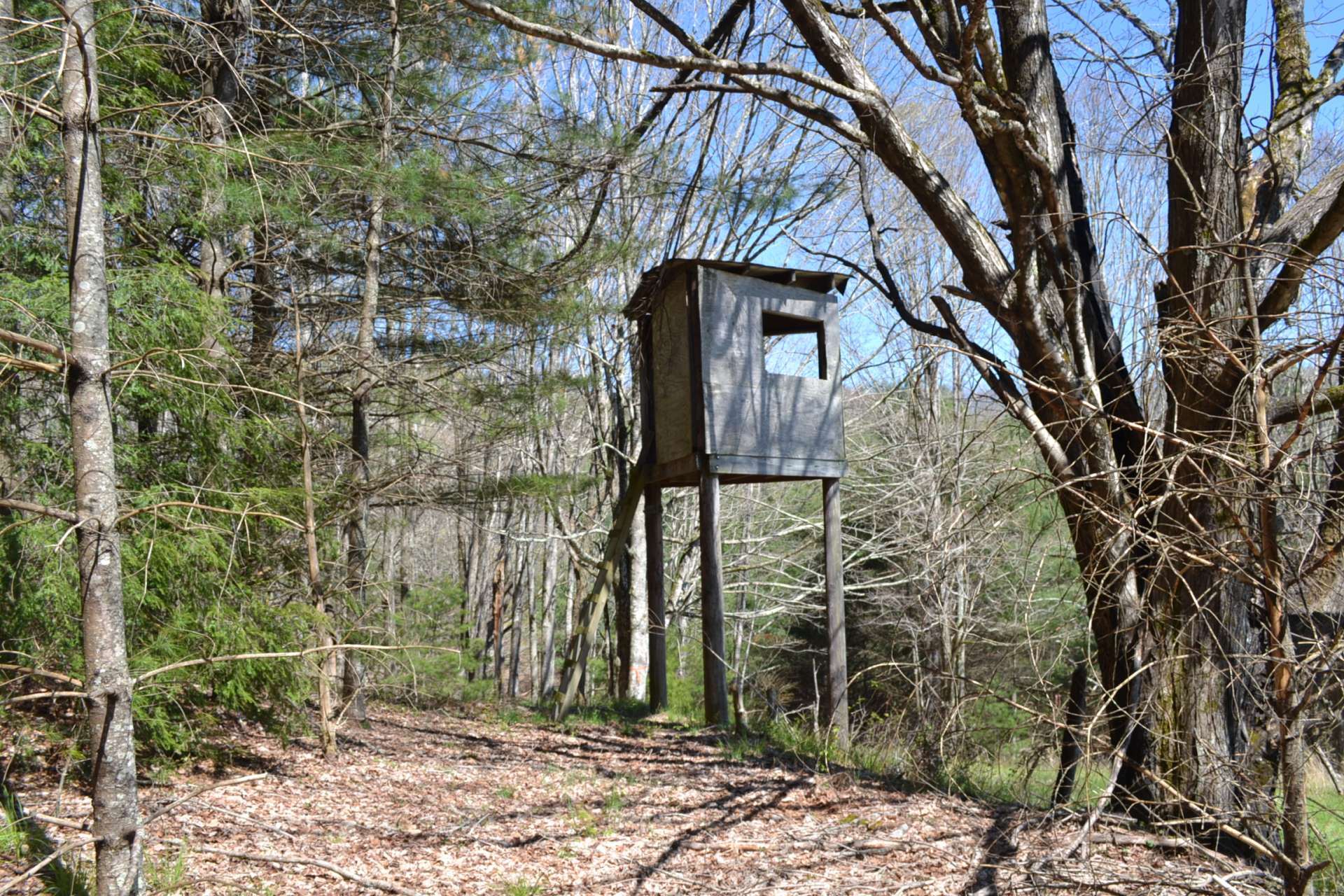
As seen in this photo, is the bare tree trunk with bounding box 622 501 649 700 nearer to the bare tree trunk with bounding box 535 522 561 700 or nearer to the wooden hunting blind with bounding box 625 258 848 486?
the bare tree trunk with bounding box 535 522 561 700

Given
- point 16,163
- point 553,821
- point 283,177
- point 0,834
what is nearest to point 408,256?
point 283,177

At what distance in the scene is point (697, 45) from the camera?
15.9ft

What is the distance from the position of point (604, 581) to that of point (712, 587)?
1267mm

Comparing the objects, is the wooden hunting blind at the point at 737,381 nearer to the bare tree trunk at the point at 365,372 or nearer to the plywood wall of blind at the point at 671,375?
the plywood wall of blind at the point at 671,375

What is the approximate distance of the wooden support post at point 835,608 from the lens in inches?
297

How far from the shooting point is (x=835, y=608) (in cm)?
812

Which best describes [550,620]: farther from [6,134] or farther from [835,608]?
[6,134]

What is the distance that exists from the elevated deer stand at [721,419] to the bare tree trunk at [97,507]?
17.9ft

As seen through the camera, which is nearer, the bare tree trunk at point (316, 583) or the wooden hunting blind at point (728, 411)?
the bare tree trunk at point (316, 583)

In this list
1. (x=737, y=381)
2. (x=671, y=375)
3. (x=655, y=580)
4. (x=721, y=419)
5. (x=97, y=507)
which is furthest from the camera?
(x=655, y=580)

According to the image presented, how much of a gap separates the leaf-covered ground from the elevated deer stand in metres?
1.72

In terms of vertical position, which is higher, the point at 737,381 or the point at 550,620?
the point at 737,381

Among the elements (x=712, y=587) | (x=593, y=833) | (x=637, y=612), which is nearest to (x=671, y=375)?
(x=712, y=587)

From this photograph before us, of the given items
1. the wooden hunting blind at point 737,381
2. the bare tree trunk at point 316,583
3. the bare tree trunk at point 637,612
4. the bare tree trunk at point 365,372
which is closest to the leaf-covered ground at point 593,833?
the bare tree trunk at point 316,583
